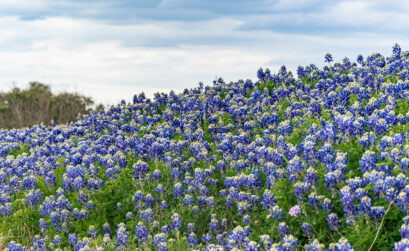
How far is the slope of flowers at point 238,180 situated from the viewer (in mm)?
5660

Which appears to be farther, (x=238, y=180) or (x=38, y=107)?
(x=38, y=107)

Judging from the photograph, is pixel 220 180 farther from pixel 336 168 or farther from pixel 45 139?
pixel 45 139

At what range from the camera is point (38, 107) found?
34.9 metres

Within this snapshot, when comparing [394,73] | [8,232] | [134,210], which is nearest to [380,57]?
[394,73]

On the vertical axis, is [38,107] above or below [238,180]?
above

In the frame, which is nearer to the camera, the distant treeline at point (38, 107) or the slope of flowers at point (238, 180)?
the slope of flowers at point (238, 180)

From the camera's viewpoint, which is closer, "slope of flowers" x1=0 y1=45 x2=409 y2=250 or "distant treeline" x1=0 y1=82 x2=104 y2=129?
"slope of flowers" x1=0 y1=45 x2=409 y2=250

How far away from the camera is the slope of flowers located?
18.6 feet

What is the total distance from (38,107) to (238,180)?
99.5ft

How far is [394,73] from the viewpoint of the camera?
11.7m

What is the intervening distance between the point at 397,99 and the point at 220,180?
3747 mm

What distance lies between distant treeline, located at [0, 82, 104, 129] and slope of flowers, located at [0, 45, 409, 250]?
70.3 feet

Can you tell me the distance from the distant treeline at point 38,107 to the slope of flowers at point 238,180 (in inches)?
844

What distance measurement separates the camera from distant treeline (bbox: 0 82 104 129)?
33750 millimetres
